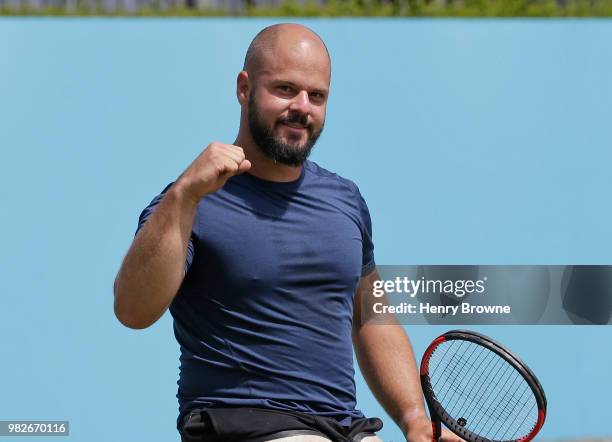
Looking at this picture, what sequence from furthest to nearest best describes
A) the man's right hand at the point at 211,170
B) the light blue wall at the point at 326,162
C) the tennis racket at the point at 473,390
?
the light blue wall at the point at 326,162, the tennis racket at the point at 473,390, the man's right hand at the point at 211,170

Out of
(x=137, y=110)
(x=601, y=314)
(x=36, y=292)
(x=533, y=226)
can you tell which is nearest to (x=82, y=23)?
(x=137, y=110)

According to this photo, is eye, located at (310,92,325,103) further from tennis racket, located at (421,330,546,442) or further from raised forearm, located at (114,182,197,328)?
tennis racket, located at (421,330,546,442)

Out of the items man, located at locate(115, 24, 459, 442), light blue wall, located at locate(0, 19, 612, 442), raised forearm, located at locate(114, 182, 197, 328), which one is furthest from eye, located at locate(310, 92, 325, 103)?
light blue wall, located at locate(0, 19, 612, 442)

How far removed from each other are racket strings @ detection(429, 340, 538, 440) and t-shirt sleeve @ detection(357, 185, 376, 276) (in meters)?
0.30

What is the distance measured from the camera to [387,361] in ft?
10.9

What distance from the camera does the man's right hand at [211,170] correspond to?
272 centimetres

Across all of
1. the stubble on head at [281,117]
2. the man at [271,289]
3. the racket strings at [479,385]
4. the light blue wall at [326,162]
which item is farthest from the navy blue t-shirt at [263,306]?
the light blue wall at [326,162]

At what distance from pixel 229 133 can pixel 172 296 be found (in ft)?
7.28

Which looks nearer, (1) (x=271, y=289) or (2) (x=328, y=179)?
(1) (x=271, y=289)

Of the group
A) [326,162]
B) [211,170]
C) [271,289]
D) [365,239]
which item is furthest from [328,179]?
[326,162]

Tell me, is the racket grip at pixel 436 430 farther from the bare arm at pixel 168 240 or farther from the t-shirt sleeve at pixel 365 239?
the bare arm at pixel 168 240

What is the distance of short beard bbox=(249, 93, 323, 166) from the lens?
3.09 meters

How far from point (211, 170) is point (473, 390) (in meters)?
1.20

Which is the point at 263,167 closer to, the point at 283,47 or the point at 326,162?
the point at 283,47
